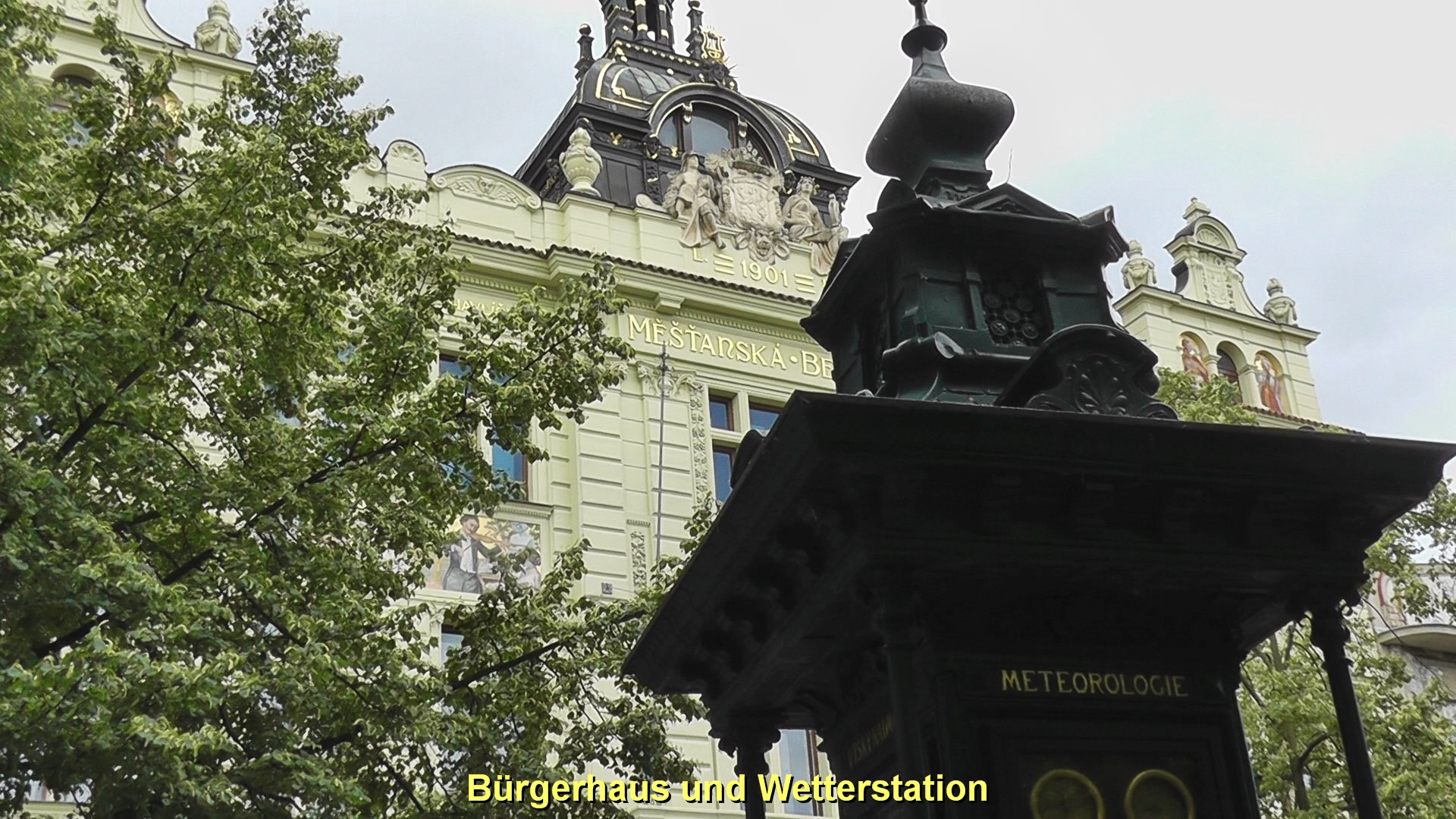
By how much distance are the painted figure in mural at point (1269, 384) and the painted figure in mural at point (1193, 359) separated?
130cm

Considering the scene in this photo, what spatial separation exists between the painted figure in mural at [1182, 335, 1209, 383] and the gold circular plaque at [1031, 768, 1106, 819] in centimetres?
2370

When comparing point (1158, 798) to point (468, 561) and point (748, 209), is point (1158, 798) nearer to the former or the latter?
point (468, 561)

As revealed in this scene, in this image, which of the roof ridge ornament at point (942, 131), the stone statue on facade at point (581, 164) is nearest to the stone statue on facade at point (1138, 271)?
the stone statue on facade at point (581, 164)

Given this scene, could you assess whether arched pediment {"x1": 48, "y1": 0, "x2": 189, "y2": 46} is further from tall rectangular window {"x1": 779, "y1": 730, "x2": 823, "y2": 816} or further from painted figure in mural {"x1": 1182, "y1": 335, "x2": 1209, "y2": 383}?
painted figure in mural {"x1": 1182, "y1": 335, "x2": 1209, "y2": 383}

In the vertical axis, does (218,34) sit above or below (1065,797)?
above

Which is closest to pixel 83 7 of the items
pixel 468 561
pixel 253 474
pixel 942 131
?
pixel 468 561

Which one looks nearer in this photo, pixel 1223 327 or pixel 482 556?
pixel 482 556

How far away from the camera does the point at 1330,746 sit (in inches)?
758

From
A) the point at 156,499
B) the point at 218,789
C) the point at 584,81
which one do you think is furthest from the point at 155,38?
the point at 218,789

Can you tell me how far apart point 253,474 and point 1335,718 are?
455 inches

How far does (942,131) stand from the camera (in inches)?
361

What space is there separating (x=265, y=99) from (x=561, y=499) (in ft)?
28.7

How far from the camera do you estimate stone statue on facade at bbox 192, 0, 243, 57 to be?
23.1 m

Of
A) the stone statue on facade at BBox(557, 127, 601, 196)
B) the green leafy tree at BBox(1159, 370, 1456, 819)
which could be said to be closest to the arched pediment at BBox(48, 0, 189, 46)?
the stone statue on facade at BBox(557, 127, 601, 196)
